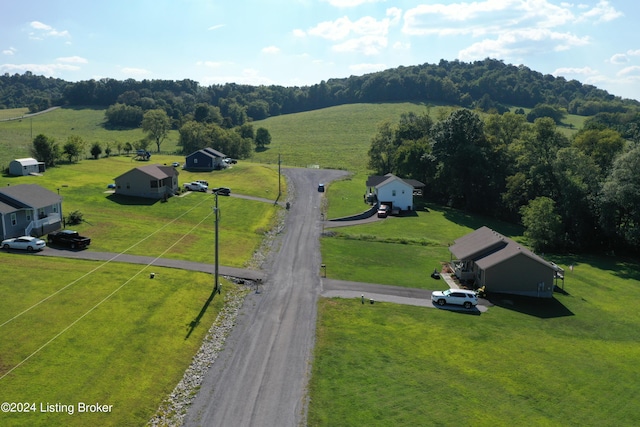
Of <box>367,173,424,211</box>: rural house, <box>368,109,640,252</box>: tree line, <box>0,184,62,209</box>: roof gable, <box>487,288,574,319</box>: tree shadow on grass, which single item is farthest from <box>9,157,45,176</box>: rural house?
<box>487,288,574,319</box>: tree shadow on grass

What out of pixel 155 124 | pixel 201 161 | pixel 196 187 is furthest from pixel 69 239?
pixel 155 124

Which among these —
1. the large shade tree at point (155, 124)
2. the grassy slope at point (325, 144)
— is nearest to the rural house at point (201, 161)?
the grassy slope at point (325, 144)

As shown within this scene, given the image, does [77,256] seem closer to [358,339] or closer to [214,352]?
[214,352]

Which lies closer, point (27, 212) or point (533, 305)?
point (533, 305)

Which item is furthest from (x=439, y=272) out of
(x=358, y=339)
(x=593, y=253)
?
(x=593, y=253)

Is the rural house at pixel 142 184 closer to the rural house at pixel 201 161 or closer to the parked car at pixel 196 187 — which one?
the parked car at pixel 196 187

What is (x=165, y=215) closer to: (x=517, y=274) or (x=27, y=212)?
(x=27, y=212)
